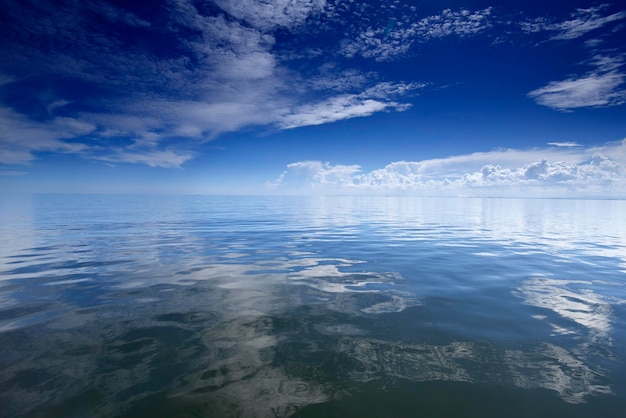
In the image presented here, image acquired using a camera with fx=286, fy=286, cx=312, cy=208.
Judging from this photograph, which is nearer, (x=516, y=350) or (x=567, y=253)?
(x=516, y=350)

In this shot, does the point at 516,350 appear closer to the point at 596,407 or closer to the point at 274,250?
the point at 596,407

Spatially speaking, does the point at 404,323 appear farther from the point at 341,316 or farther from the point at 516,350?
the point at 516,350

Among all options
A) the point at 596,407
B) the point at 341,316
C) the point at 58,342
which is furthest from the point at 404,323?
the point at 58,342

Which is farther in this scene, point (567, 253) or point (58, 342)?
point (567, 253)

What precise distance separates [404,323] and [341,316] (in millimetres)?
1836

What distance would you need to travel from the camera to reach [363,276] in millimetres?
13258

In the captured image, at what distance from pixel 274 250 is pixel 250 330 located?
39.6ft

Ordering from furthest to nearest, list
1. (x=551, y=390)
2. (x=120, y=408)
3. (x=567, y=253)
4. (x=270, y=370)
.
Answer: (x=567, y=253), (x=270, y=370), (x=551, y=390), (x=120, y=408)

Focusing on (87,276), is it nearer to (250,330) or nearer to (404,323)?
(250,330)

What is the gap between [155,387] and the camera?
17.6 ft

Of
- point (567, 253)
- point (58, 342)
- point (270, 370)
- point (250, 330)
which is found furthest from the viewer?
point (567, 253)

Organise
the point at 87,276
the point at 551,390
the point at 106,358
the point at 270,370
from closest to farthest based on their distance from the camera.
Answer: the point at 551,390
the point at 270,370
the point at 106,358
the point at 87,276

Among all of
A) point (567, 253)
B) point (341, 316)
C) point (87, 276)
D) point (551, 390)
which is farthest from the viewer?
point (567, 253)

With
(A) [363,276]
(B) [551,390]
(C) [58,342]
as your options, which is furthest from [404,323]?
(C) [58,342]
